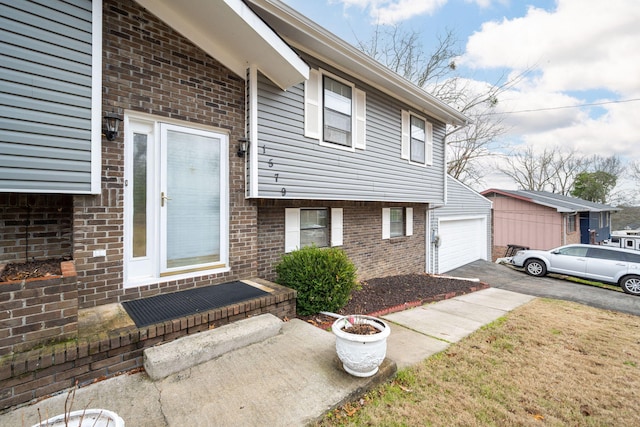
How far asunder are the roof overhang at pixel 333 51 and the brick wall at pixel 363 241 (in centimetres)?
295

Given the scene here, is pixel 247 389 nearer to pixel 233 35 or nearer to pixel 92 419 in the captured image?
pixel 92 419

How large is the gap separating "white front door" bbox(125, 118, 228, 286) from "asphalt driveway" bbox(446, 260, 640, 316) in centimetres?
899

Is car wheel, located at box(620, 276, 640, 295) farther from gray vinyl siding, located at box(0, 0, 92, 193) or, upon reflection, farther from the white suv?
gray vinyl siding, located at box(0, 0, 92, 193)

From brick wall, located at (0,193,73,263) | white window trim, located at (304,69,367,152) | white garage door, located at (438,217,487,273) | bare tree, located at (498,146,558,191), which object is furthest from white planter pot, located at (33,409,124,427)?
bare tree, located at (498,146,558,191)

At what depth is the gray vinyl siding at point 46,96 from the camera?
2.76 metres

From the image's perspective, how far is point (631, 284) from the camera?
9242mm

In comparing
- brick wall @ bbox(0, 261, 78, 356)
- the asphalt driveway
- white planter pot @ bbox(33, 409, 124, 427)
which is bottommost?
the asphalt driveway

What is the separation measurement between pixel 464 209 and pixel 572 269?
4.30 metres

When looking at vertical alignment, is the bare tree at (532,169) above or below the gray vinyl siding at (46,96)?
above

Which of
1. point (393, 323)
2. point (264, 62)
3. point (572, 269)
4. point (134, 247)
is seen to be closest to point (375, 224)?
point (393, 323)

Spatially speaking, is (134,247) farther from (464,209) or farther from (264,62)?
(464,209)

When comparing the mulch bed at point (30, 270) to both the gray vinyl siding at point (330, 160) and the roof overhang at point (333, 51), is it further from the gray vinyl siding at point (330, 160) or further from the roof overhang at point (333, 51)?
the roof overhang at point (333, 51)

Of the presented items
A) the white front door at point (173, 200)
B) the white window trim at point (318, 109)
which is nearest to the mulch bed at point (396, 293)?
the white front door at point (173, 200)

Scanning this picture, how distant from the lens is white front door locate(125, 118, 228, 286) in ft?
12.1
